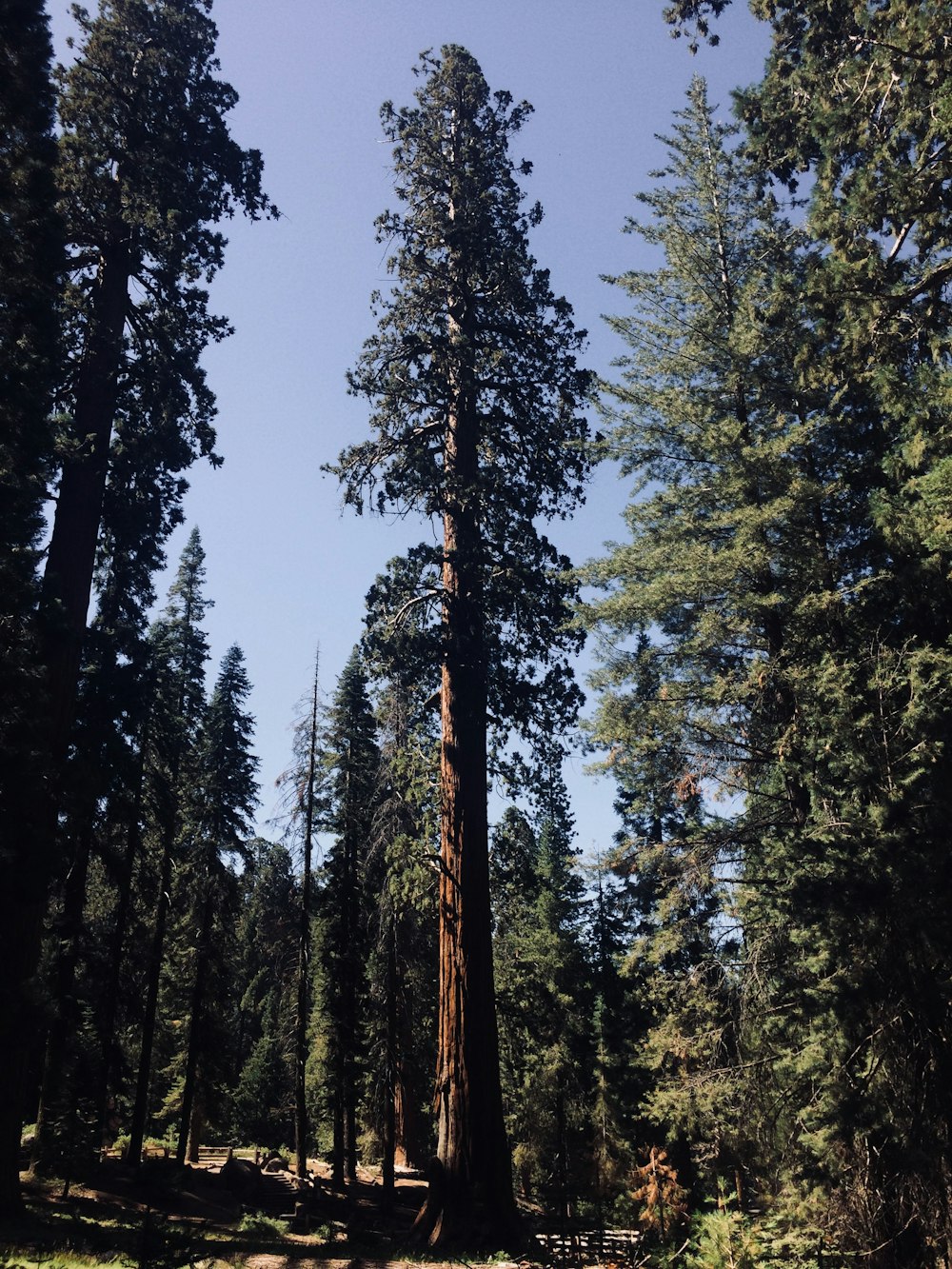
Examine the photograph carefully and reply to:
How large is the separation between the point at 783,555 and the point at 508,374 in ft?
18.3

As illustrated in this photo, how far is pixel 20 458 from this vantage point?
36.8 feet

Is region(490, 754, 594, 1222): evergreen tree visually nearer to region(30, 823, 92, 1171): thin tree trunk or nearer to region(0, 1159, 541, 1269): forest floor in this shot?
region(0, 1159, 541, 1269): forest floor

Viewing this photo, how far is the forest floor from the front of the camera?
25.4 ft

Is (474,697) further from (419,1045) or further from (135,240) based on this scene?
(419,1045)

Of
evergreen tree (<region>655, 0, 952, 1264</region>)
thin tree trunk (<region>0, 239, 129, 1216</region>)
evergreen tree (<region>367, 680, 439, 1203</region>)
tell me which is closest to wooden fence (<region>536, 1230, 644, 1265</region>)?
evergreen tree (<region>655, 0, 952, 1264</region>)

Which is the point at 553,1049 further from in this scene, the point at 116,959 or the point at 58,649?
the point at 58,649

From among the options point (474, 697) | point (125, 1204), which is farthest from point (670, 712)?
point (125, 1204)

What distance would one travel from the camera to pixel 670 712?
13.9 meters

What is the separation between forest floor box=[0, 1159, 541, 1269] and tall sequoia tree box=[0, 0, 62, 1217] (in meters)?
2.16

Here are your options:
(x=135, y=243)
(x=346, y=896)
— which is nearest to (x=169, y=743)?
(x=346, y=896)

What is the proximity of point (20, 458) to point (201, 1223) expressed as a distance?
13.4 meters

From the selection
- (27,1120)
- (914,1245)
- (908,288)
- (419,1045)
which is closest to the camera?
(914,1245)

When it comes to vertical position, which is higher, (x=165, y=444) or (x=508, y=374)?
(x=508, y=374)

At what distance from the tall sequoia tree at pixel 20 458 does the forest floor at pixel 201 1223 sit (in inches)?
84.9
